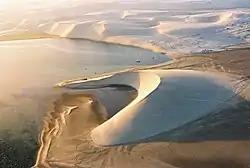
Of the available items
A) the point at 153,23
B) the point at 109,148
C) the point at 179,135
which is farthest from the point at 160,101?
the point at 153,23

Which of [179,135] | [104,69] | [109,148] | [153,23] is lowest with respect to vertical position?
[109,148]

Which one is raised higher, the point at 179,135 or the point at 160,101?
the point at 160,101

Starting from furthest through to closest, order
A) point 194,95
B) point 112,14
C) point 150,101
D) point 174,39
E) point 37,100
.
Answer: point 112,14 < point 174,39 < point 37,100 < point 194,95 < point 150,101

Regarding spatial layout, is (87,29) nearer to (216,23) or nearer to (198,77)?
(216,23)

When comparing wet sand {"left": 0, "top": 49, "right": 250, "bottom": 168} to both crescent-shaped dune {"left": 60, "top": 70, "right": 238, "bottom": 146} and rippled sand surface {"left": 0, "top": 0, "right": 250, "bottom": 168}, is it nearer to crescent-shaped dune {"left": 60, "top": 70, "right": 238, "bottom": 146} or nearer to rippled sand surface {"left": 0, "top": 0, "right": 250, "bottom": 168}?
rippled sand surface {"left": 0, "top": 0, "right": 250, "bottom": 168}

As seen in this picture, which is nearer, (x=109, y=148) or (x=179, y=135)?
(x=109, y=148)

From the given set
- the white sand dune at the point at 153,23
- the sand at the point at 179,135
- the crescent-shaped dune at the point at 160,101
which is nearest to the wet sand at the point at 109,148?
the sand at the point at 179,135

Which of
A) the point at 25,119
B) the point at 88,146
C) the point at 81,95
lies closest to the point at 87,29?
the point at 81,95

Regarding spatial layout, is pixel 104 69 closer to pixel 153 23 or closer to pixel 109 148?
pixel 109 148
